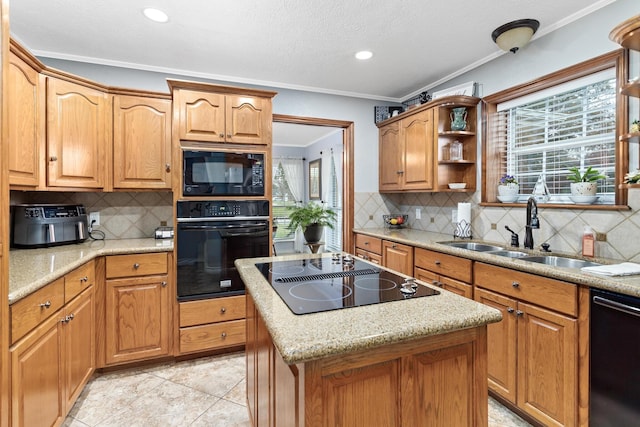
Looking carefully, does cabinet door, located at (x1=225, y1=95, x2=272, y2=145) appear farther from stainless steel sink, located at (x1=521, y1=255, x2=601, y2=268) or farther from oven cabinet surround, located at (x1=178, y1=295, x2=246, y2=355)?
stainless steel sink, located at (x1=521, y1=255, x2=601, y2=268)

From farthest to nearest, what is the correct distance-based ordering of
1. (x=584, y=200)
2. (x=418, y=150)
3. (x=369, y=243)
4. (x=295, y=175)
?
1. (x=295, y=175)
2. (x=369, y=243)
3. (x=418, y=150)
4. (x=584, y=200)

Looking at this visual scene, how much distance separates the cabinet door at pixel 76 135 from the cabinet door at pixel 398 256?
2.55 m

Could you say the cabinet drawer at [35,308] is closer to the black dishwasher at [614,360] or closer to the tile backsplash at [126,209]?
the tile backsplash at [126,209]

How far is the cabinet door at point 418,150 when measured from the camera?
3.09 m

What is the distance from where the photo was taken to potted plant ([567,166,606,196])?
6.84 ft

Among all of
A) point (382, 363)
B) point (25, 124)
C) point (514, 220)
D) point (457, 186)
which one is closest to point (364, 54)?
point (457, 186)

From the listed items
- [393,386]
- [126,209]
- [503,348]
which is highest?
[126,209]

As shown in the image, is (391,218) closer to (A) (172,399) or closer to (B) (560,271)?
(B) (560,271)

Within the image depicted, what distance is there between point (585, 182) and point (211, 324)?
9.44ft

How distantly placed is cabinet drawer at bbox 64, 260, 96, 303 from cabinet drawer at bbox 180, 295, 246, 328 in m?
→ 0.67

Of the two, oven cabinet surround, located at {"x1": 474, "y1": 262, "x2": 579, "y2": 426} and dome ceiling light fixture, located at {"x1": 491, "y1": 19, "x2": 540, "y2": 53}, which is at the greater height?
dome ceiling light fixture, located at {"x1": 491, "y1": 19, "x2": 540, "y2": 53}

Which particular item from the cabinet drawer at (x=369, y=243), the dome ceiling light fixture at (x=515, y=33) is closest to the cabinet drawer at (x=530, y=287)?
the cabinet drawer at (x=369, y=243)

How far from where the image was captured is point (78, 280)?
2.01 metres

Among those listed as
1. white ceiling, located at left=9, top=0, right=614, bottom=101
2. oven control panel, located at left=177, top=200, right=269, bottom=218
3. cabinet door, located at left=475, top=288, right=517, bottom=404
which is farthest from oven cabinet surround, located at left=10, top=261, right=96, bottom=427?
cabinet door, located at left=475, top=288, right=517, bottom=404
